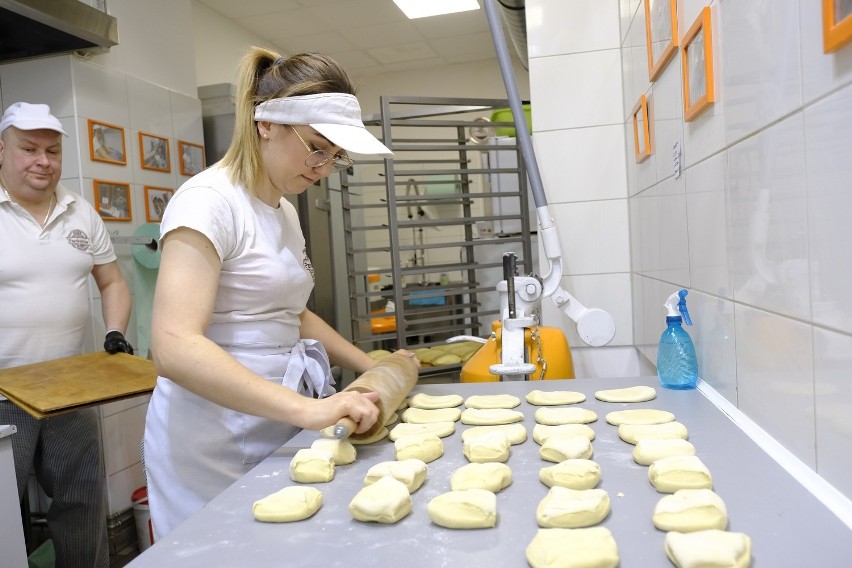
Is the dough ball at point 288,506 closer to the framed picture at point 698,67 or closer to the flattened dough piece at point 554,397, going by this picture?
the flattened dough piece at point 554,397

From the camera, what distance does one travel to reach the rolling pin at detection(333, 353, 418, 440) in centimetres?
113

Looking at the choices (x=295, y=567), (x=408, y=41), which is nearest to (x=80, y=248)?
(x=295, y=567)

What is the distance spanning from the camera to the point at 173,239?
121 cm

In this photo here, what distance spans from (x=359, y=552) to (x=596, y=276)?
5.94ft

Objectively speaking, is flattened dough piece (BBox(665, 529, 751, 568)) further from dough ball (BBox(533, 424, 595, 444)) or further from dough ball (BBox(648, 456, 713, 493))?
dough ball (BBox(533, 424, 595, 444))

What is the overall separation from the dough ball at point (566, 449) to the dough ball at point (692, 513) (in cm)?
21

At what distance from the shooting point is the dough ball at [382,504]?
33.1 inches

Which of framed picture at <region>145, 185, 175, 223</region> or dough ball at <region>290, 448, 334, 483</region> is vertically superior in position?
framed picture at <region>145, 185, 175, 223</region>

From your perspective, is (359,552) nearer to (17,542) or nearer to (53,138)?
(17,542)

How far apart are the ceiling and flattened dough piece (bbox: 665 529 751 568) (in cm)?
448

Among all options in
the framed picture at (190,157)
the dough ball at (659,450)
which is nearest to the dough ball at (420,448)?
the dough ball at (659,450)

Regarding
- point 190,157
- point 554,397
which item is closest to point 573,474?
point 554,397

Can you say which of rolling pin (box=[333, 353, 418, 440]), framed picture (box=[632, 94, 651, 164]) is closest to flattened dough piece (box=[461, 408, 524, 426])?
rolling pin (box=[333, 353, 418, 440])

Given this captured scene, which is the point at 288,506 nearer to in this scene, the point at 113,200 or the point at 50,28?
the point at 50,28
